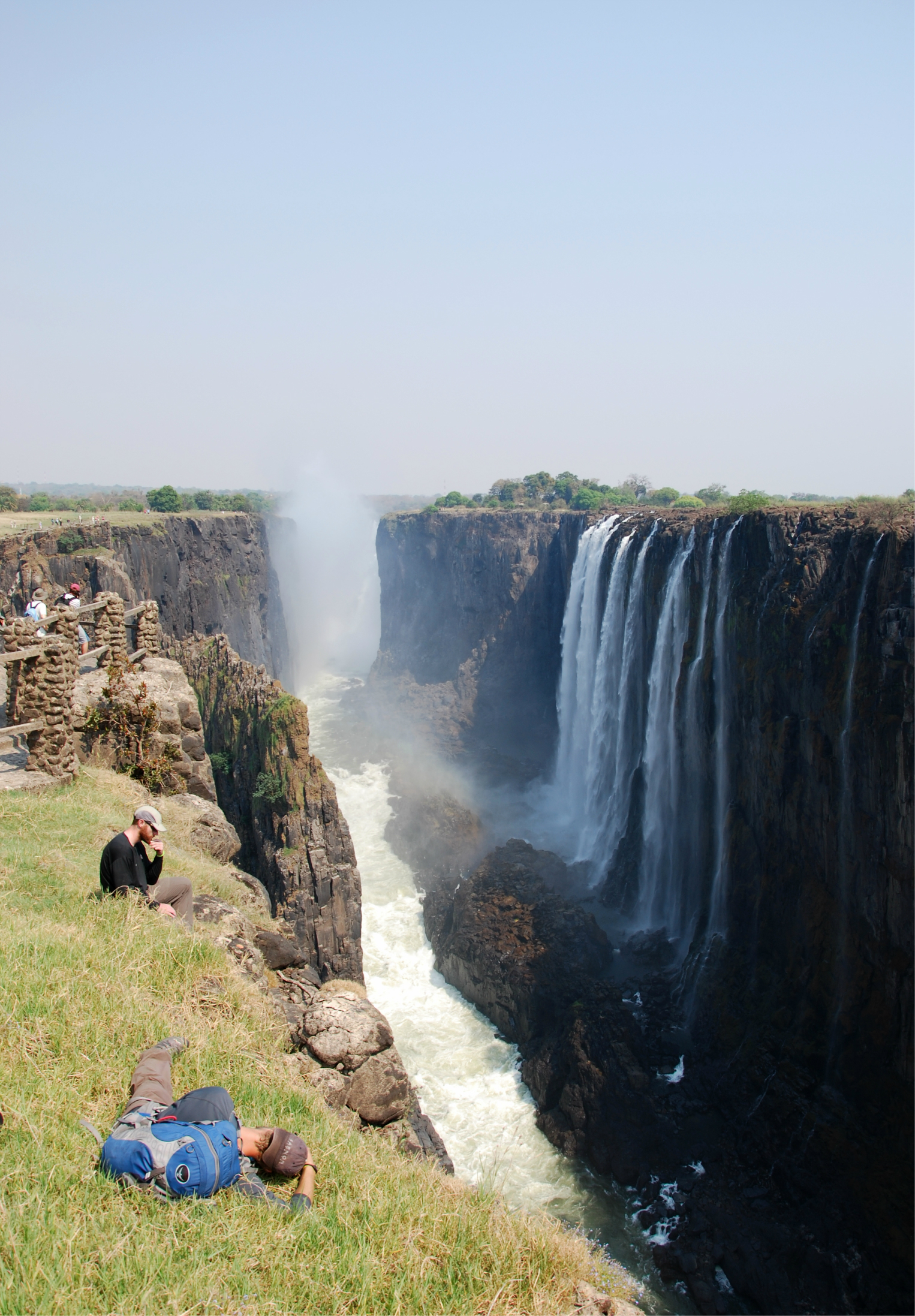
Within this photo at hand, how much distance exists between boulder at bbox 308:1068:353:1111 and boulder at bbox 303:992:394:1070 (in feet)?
0.55

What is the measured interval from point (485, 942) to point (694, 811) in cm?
824

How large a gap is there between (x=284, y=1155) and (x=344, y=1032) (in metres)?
3.03

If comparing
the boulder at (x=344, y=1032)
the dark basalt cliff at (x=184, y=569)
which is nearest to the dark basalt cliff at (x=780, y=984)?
the boulder at (x=344, y=1032)

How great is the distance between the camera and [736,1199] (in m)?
15.9

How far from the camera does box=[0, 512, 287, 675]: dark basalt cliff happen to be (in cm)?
2967

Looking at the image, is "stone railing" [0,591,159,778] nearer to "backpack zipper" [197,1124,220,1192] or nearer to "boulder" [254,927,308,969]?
"boulder" [254,927,308,969]

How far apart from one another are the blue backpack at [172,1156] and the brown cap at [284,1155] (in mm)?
258

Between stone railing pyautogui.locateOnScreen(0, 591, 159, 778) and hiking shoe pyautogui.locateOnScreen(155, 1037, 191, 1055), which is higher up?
stone railing pyautogui.locateOnScreen(0, 591, 159, 778)

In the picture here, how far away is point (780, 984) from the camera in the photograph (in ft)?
63.9

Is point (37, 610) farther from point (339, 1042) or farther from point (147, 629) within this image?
point (339, 1042)

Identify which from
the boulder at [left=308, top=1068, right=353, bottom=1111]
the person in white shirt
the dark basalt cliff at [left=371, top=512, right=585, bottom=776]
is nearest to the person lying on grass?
the boulder at [left=308, top=1068, right=353, bottom=1111]

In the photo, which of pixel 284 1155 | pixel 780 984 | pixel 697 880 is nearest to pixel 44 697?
pixel 284 1155

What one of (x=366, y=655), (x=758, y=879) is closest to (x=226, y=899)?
(x=758, y=879)

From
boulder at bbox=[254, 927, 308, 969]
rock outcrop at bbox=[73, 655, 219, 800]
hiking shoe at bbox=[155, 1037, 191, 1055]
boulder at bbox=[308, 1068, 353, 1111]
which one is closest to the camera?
hiking shoe at bbox=[155, 1037, 191, 1055]
